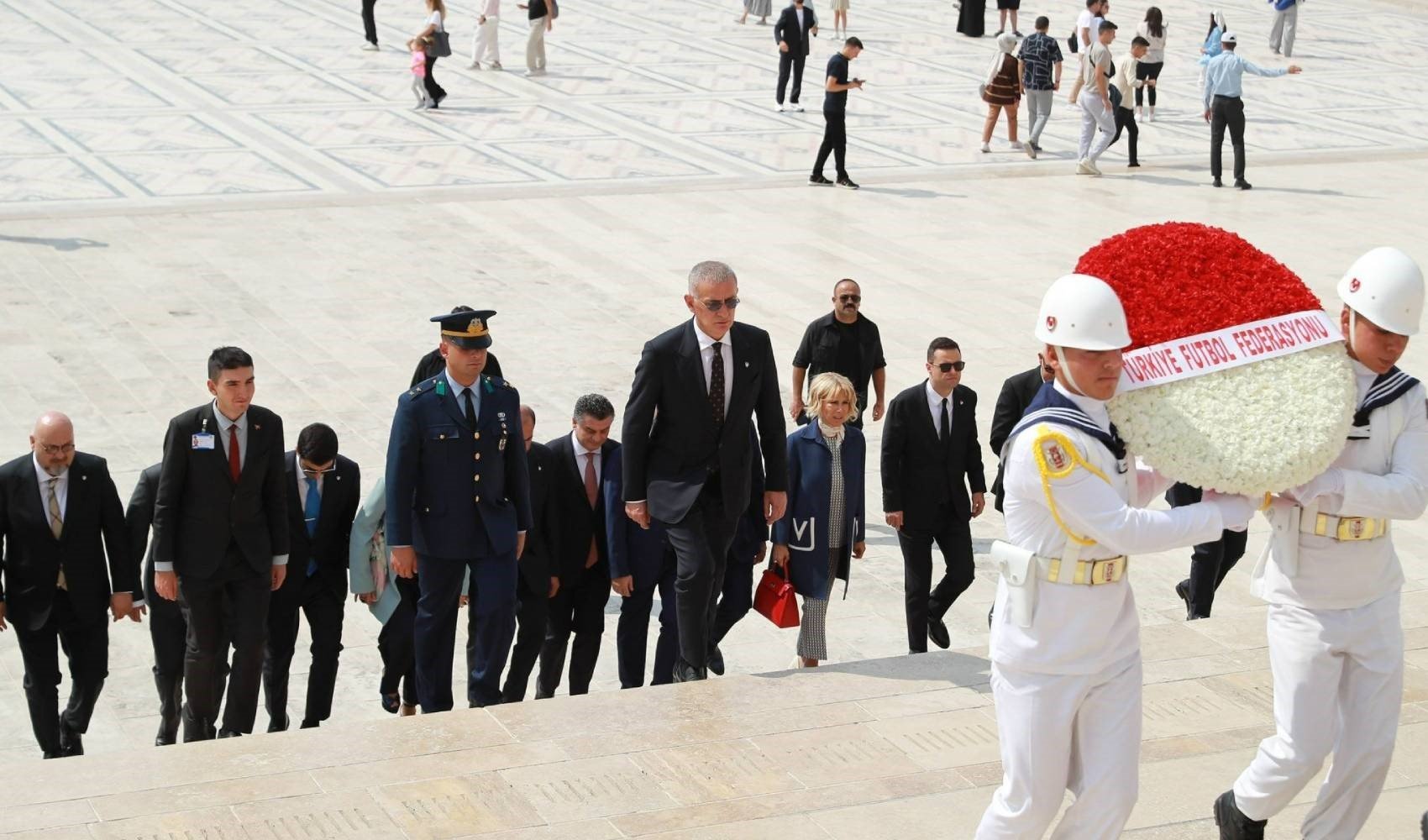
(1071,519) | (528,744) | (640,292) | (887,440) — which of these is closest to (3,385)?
(640,292)

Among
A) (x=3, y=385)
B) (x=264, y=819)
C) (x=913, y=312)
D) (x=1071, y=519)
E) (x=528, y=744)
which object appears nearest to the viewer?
(x=1071, y=519)

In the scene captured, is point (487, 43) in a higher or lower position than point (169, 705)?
higher

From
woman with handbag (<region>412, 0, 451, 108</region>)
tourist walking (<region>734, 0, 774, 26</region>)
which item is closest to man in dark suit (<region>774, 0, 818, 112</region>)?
woman with handbag (<region>412, 0, 451, 108</region>)

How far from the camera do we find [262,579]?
742 cm

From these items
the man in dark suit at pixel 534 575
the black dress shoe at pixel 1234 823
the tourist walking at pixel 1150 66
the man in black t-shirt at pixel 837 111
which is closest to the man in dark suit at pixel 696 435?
the man in dark suit at pixel 534 575

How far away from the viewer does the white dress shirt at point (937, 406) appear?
886cm

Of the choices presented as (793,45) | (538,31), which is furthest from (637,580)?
(538,31)

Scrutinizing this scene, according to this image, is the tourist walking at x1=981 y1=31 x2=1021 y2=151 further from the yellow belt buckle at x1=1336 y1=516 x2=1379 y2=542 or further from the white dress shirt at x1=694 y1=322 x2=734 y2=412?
the yellow belt buckle at x1=1336 y1=516 x2=1379 y2=542

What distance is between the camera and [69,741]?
7.69 meters

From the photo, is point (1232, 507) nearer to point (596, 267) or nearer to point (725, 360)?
point (725, 360)

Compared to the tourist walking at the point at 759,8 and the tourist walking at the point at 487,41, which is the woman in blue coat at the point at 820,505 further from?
the tourist walking at the point at 759,8

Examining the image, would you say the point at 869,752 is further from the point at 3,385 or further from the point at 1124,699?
the point at 3,385

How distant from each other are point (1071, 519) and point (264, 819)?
2.68m

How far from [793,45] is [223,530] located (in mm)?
17040
